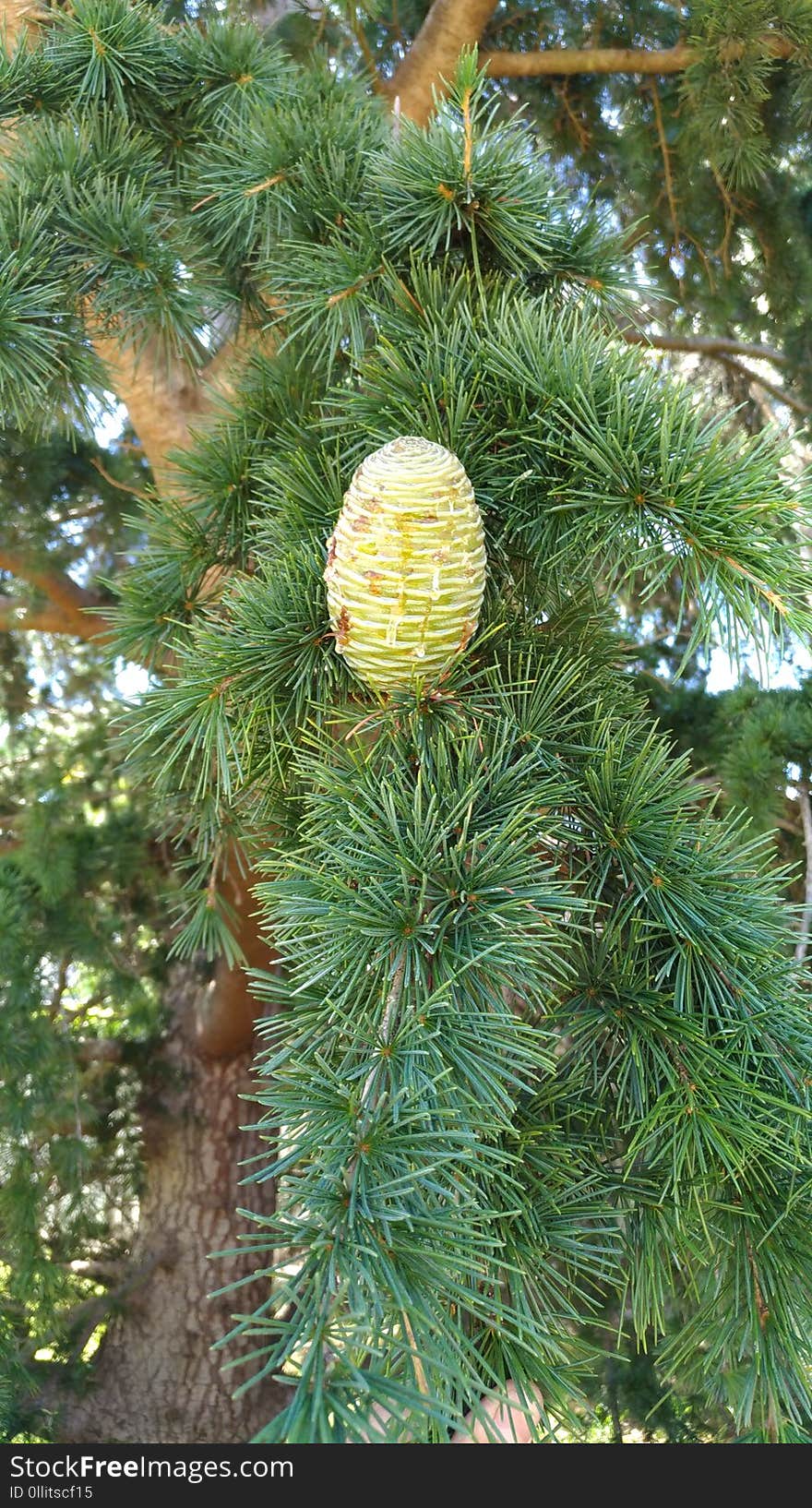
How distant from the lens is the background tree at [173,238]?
532mm

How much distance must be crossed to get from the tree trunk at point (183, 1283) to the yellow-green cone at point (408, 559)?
4.11 feet

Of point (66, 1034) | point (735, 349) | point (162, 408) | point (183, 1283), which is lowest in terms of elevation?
point (183, 1283)

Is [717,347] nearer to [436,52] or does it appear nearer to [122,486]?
[436,52]

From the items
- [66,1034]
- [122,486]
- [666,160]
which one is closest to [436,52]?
[666,160]

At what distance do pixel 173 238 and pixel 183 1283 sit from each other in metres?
1.47

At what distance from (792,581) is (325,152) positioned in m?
0.35

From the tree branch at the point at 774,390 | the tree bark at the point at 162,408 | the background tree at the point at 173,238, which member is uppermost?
the tree branch at the point at 774,390

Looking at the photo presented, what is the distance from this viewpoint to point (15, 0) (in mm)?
768

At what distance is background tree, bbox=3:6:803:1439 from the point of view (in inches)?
21.0

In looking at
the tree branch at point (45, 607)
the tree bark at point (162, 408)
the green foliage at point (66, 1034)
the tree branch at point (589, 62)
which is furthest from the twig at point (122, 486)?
the tree branch at point (589, 62)

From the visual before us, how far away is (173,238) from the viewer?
0.60 meters

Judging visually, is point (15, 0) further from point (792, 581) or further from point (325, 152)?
point (792, 581)

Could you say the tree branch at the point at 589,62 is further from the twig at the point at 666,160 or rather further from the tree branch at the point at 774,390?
the tree branch at the point at 774,390

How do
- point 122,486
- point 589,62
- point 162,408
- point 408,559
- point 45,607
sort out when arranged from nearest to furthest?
point 408,559, point 122,486, point 162,408, point 589,62, point 45,607
